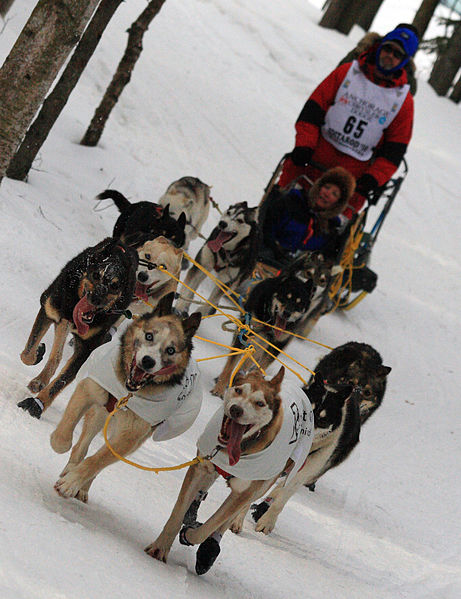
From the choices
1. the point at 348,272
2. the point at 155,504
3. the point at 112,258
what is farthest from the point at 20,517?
the point at 348,272

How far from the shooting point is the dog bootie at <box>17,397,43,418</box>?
12.5 feet

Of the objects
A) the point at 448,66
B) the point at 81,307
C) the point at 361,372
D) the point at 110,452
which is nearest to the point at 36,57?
the point at 81,307

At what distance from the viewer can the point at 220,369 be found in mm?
6332

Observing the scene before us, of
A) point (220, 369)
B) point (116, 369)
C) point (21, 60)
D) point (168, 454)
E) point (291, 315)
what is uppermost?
point (21, 60)

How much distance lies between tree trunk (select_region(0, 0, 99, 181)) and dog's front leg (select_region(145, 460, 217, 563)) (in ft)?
8.10

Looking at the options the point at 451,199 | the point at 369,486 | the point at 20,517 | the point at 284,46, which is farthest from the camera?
the point at 284,46

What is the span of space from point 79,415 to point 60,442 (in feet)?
0.43

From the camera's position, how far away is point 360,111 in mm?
7590

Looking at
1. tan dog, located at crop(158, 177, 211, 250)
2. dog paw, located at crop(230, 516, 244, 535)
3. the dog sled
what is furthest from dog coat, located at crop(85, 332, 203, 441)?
tan dog, located at crop(158, 177, 211, 250)

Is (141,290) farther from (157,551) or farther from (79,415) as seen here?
(157,551)

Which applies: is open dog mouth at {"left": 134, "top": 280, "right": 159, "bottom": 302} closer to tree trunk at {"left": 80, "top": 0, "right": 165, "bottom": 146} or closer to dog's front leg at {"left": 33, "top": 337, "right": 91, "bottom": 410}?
dog's front leg at {"left": 33, "top": 337, "right": 91, "bottom": 410}

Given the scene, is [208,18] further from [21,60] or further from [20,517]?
[20,517]

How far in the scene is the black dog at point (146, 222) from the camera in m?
5.85

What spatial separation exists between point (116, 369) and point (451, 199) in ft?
40.6
